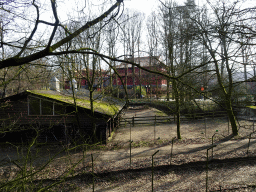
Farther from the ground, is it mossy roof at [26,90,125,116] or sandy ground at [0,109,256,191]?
mossy roof at [26,90,125,116]

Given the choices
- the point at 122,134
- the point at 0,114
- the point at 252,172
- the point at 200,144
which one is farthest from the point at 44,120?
the point at 252,172

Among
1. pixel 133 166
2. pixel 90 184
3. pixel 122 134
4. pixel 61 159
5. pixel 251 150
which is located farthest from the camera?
pixel 122 134

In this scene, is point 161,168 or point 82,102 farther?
point 82,102

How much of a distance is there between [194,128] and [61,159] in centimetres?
1295

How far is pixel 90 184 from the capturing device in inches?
341

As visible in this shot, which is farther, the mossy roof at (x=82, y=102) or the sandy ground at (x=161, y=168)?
the mossy roof at (x=82, y=102)

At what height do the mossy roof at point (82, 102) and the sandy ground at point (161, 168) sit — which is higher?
the mossy roof at point (82, 102)

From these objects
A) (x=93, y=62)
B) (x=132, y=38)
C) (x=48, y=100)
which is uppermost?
(x=132, y=38)

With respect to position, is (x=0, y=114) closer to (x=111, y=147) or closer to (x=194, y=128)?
(x=111, y=147)

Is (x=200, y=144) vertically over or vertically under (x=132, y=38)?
under

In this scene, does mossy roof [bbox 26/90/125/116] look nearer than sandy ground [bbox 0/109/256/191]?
No

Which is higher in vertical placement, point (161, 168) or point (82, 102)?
point (82, 102)

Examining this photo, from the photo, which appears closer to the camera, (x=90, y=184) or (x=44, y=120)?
(x=90, y=184)

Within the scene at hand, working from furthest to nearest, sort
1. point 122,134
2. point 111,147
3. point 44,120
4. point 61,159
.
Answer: point 122,134 → point 44,120 → point 111,147 → point 61,159
